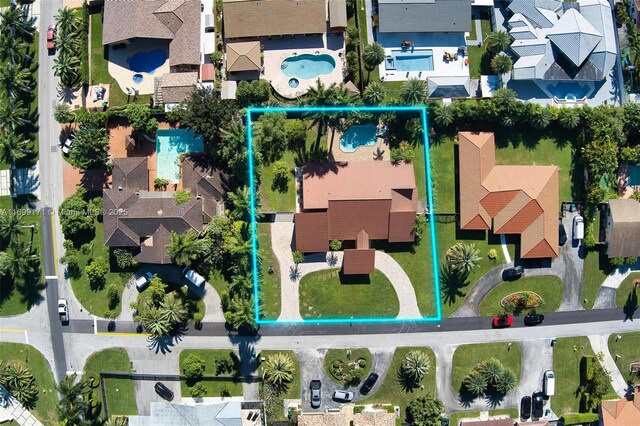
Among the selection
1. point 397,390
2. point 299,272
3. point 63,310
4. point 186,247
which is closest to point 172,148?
point 186,247

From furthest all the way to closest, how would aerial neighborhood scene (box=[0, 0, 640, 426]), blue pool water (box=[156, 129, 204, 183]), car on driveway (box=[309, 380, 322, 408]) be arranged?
blue pool water (box=[156, 129, 204, 183]), car on driveway (box=[309, 380, 322, 408]), aerial neighborhood scene (box=[0, 0, 640, 426])

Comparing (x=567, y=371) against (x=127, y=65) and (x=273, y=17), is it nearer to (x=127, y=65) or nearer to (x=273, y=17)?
(x=273, y=17)

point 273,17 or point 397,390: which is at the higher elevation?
point 273,17

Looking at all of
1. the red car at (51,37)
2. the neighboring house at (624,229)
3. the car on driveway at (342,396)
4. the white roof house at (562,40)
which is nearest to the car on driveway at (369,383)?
the car on driveway at (342,396)

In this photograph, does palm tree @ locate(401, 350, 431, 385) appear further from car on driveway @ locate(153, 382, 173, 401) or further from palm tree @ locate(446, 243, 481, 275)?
car on driveway @ locate(153, 382, 173, 401)

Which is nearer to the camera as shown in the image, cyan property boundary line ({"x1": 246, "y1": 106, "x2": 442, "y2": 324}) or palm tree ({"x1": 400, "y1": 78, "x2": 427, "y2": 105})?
palm tree ({"x1": 400, "y1": 78, "x2": 427, "y2": 105})

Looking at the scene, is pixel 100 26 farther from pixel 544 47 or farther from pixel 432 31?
pixel 544 47

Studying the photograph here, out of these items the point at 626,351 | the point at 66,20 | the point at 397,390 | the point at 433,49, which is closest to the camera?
the point at 66,20

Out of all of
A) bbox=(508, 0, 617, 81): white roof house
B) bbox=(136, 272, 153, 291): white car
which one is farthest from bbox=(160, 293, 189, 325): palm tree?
bbox=(508, 0, 617, 81): white roof house
